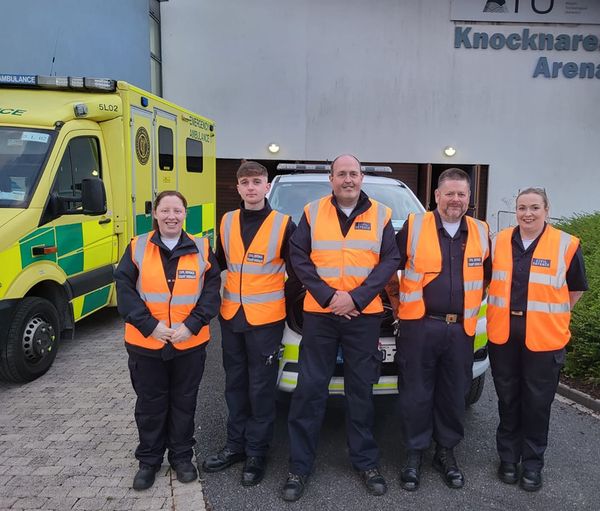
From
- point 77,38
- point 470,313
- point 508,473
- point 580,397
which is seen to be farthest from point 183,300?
point 77,38

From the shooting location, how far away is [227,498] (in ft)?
9.64

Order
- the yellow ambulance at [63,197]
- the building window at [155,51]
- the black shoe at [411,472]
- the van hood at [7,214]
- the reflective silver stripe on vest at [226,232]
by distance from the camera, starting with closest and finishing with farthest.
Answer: the black shoe at [411,472], the reflective silver stripe on vest at [226,232], the van hood at [7,214], the yellow ambulance at [63,197], the building window at [155,51]

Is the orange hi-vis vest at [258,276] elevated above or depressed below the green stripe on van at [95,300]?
above

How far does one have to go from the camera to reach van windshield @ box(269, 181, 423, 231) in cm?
477

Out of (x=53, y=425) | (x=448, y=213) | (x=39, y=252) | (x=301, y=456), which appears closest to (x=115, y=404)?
(x=53, y=425)

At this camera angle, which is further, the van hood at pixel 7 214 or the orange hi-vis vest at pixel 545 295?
the van hood at pixel 7 214

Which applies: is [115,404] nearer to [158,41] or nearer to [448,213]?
[448,213]

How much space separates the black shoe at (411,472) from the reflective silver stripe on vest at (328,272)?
3.92 ft

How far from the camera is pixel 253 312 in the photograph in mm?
3055

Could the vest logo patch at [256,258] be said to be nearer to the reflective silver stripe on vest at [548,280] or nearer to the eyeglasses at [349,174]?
the eyeglasses at [349,174]

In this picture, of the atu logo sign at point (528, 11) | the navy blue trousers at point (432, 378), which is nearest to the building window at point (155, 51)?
the atu logo sign at point (528, 11)

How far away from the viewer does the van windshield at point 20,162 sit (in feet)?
15.1

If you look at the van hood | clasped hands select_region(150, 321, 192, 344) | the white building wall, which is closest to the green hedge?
clasped hands select_region(150, 321, 192, 344)

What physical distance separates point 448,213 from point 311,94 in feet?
35.0
